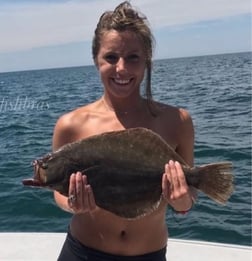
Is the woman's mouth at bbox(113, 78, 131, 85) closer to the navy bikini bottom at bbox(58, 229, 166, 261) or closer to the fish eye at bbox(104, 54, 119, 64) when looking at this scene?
the fish eye at bbox(104, 54, 119, 64)

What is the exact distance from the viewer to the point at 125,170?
2.58m

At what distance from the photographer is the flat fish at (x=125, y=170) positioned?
8.36 feet

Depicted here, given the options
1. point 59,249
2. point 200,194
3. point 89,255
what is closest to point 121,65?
point 89,255

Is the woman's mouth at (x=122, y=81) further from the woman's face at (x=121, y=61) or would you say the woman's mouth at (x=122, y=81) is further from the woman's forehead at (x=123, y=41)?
the woman's forehead at (x=123, y=41)

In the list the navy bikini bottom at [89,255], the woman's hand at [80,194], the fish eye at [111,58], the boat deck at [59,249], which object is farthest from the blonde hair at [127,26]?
the boat deck at [59,249]

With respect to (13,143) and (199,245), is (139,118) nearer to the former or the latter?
(199,245)

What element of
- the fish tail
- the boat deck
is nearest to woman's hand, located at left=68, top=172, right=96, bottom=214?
the fish tail

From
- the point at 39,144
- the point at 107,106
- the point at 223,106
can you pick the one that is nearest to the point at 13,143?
the point at 39,144

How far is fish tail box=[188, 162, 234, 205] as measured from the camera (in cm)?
254

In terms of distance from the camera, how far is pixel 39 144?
17375 mm

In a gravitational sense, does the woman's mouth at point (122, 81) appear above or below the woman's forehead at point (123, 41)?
below

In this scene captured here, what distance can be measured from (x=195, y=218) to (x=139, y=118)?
19.7 feet

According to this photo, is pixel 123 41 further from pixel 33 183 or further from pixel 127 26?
pixel 33 183

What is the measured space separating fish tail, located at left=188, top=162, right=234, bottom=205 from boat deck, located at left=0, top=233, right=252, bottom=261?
1.98 m
